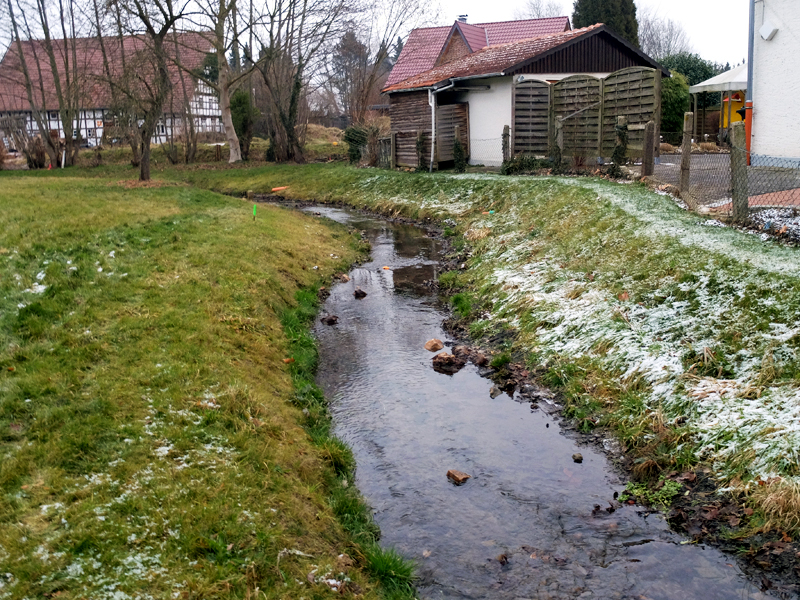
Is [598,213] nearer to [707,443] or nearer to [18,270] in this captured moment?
[707,443]

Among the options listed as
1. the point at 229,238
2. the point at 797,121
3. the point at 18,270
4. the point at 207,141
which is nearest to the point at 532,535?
the point at 18,270

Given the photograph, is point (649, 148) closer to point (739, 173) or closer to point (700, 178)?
point (700, 178)

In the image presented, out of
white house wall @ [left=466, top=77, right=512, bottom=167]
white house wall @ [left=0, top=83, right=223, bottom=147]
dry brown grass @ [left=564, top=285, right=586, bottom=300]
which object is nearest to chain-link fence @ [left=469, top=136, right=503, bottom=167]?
white house wall @ [left=466, top=77, right=512, bottom=167]

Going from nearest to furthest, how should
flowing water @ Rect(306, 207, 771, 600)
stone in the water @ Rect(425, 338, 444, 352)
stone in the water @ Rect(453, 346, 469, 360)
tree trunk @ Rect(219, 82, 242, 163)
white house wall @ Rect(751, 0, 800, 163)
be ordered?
flowing water @ Rect(306, 207, 771, 600), stone in the water @ Rect(453, 346, 469, 360), stone in the water @ Rect(425, 338, 444, 352), white house wall @ Rect(751, 0, 800, 163), tree trunk @ Rect(219, 82, 242, 163)

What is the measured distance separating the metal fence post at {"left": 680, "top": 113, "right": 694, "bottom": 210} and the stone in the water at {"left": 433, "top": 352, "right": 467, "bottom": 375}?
16.9ft

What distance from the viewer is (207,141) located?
4375cm

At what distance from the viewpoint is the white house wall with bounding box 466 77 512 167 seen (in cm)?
2152

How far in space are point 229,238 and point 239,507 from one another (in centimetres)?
825

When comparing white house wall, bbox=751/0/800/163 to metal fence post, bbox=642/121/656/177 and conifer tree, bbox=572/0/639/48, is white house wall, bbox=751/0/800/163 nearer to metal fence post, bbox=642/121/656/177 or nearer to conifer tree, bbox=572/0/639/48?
metal fence post, bbox=642/121/656/177

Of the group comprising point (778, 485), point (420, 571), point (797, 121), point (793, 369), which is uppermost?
point (797, 121)

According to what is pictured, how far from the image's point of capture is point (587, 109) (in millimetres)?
17609

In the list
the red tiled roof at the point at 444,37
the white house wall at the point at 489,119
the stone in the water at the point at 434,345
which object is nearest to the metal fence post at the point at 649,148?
the white house wall at the point at 489,119

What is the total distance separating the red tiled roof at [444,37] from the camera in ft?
113

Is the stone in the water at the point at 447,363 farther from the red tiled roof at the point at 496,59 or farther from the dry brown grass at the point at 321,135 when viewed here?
the dry brown grass at the point at 321,135
